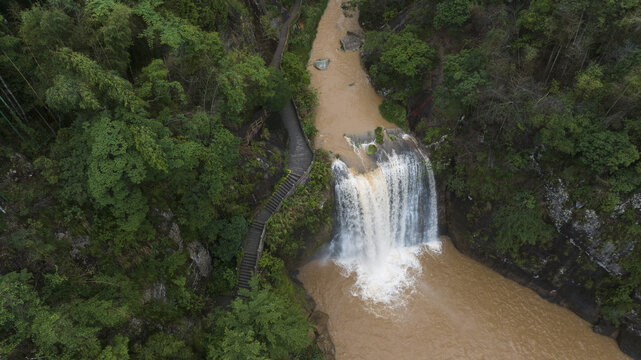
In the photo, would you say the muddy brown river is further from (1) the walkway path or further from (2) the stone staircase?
(2) the stone staircase

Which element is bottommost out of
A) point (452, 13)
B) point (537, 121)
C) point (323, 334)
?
point (323, 334)

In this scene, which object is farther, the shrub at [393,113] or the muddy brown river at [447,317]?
the shrub at [393,113]

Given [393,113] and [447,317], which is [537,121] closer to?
[393,113]

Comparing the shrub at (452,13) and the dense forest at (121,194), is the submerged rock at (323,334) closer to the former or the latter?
the dense forest at (121,194)

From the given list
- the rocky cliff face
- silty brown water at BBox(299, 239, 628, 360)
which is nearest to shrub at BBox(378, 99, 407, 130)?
the rocky cliff face

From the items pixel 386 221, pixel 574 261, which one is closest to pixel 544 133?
pixel 574 261

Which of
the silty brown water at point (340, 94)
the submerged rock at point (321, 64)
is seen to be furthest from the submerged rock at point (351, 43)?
the submerged rock at point (321, 64)
